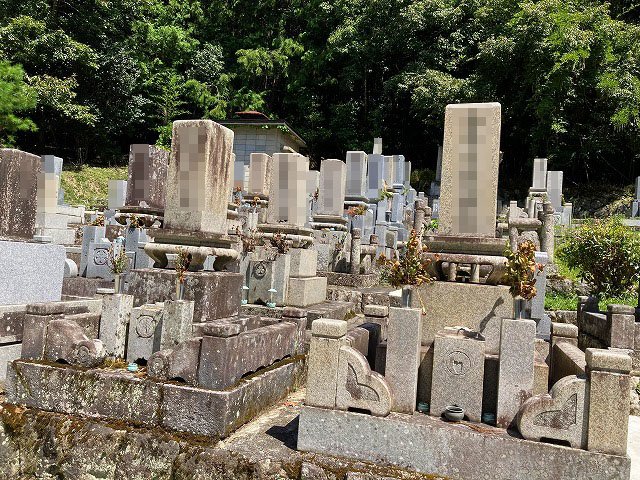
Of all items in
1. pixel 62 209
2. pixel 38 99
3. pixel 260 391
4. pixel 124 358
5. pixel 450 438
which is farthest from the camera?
pixel 38 99

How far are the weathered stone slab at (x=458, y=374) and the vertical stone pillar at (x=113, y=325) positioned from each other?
10.2 feet

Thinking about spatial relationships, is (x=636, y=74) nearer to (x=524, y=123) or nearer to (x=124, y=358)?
(x=524, y=123)

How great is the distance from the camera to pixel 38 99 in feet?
82.1

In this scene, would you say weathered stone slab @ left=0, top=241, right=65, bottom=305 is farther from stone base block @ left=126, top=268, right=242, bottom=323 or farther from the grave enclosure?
stone base block @ left=126, top=268, right=242, bottom=323

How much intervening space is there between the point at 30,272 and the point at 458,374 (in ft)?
17.2

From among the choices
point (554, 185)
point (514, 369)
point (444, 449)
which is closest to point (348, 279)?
point (514, 369)

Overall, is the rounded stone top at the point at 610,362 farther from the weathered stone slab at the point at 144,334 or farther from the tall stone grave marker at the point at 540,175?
the tall stone grave marker at the point at 540,175

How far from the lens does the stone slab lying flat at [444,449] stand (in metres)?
3.25

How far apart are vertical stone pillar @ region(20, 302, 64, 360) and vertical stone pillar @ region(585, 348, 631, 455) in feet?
15.1

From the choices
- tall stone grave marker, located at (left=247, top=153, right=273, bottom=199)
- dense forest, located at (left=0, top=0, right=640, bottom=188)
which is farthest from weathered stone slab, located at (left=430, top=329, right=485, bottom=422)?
dense forest, located at (left=0, top=0, right=640, bottom=188)

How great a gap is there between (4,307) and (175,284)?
1.88 meters

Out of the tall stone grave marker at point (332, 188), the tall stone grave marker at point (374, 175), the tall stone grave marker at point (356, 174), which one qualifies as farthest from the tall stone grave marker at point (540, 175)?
the tall stone grave marker at point (332, 188)

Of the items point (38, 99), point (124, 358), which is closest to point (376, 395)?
point (124, 358)

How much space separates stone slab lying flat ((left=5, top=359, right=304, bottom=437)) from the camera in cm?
384
